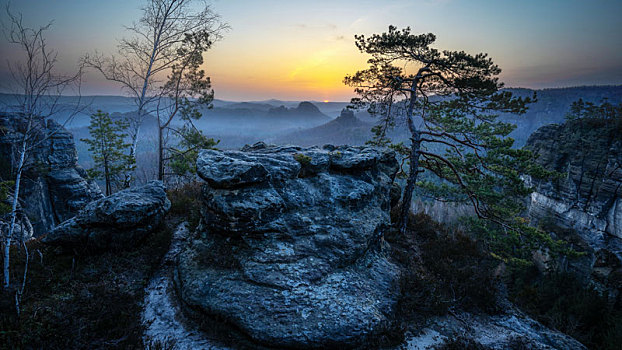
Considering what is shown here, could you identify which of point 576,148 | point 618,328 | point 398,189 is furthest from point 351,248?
point 576,148

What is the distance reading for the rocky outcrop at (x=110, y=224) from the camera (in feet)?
26.0

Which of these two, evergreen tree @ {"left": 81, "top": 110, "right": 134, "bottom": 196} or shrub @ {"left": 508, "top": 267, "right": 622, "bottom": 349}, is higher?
evergreen tree @ {"left": 81, "top": 110, "right": 134, "bottom": 196}

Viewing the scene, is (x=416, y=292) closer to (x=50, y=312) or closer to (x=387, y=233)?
(x=387, y=233)

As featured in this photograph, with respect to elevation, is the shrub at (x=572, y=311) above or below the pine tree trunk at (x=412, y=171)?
below

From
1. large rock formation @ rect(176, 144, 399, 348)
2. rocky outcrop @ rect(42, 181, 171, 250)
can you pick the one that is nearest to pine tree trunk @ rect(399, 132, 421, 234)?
large rock formation @ rect(176, 144, 399, 348)

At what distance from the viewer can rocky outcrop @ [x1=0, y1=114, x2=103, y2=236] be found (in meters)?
22.7

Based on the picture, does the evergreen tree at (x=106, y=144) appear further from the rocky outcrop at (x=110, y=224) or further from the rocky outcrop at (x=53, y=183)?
the rocky outcrop at (x=110, y=224)

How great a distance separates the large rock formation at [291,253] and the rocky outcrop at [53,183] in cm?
2637

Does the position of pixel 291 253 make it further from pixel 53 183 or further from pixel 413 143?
pixel 53 183

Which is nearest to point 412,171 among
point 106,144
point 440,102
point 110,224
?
point 440,102

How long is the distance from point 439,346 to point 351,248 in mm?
3512

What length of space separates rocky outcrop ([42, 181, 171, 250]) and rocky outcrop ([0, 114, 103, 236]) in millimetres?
21996

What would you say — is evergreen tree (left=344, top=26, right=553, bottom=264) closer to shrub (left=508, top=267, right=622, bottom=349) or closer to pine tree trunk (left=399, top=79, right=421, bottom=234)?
pine tree trunk (left=399, top=79, right=421, bottom=234)

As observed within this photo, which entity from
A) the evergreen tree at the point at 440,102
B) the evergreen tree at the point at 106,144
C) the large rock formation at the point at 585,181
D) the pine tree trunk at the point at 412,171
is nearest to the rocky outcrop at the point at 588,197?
the large rock formation at the point at 585,181
